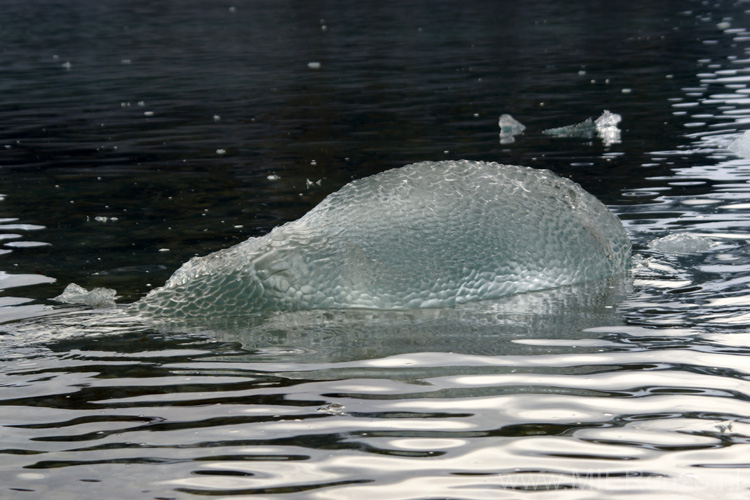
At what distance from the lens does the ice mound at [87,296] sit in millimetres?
5605

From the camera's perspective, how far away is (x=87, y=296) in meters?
5.68

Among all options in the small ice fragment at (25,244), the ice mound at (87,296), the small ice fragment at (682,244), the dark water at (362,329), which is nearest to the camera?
the dark water at (362,329)

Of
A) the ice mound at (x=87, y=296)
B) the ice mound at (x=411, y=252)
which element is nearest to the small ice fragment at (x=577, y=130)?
the ice mound at (x=411, y=252)

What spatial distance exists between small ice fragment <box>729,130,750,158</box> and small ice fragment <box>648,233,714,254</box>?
323cm

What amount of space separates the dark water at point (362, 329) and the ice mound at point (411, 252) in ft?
0.45

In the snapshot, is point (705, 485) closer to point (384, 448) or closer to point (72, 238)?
point (384, 448)

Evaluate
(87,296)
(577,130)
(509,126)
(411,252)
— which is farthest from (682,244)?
(509,126)

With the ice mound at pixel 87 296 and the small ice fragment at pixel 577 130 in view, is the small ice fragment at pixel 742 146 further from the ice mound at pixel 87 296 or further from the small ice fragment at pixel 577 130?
the ice mound at pixel 87 296

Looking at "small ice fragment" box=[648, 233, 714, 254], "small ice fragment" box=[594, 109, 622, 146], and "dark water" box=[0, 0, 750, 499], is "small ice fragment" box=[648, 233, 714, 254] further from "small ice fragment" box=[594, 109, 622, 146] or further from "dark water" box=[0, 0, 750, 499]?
"small ice fragment" box=[594, 109, 622, 146]

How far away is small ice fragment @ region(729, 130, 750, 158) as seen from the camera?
922 centimetres

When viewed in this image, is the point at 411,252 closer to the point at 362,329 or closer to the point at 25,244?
the point at 362,329

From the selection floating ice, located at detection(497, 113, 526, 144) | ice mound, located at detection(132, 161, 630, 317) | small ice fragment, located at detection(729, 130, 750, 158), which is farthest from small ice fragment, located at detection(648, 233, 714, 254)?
floating ice, located at detection(497, 113, 526, 144)

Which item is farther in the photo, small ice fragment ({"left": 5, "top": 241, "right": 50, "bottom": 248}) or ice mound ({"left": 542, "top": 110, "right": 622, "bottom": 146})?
ice mound ({"left": 542, "top": 110, "right": 622, "bottom": 146})

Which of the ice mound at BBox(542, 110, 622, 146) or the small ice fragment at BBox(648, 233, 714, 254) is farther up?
the ice mound at BBox(542, 110, 622, 146)
